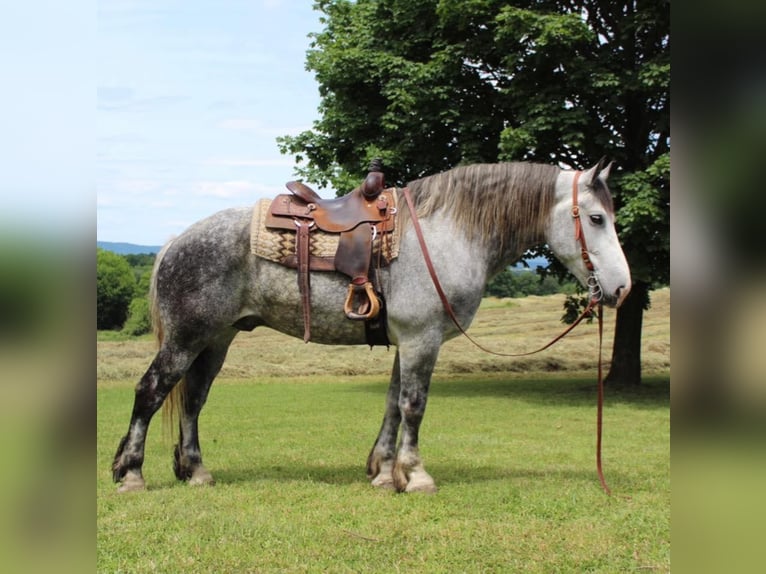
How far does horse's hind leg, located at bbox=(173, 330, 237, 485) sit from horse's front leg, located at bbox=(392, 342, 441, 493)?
162 cm

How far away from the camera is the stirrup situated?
231 inches

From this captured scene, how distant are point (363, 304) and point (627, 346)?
36.9 feet

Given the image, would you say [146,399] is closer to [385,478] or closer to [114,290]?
[385,478]

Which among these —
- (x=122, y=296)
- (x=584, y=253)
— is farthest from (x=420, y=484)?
(x=122, y=296)

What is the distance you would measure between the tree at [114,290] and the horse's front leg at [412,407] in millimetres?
13931

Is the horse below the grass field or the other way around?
the other way around

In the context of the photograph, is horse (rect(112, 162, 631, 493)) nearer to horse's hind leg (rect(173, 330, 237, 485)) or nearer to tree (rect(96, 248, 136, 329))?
horse's hind leg (rect(173, 330, 237, 485))

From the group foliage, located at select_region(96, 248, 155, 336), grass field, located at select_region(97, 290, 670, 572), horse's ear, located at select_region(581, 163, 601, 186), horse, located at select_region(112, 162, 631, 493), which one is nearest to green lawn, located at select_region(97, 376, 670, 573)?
grass field, located at select_region(97, 290, 670, 572)

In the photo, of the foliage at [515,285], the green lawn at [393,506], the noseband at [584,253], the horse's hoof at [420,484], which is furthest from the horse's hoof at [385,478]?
the foliage at [515,285]

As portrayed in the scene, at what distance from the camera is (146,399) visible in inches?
236

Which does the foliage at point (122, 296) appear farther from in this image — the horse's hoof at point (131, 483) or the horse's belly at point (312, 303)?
the horse's belly at point (312, 303)

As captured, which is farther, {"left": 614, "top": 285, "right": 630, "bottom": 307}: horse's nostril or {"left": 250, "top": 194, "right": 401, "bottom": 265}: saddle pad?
{"left": 250, "top": 194, "right": 401, "bottom": 265}: saddle pad

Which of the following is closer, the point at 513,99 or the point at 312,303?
the point at 312,303
